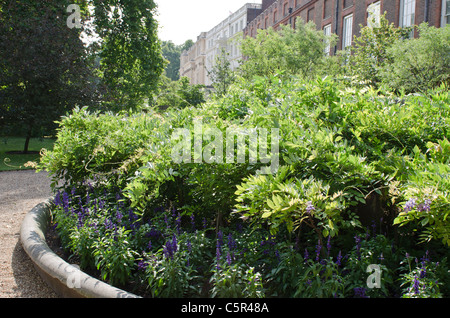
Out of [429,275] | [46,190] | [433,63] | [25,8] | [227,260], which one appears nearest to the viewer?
[429,275]

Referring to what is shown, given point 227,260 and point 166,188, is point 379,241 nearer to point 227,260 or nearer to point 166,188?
point 227,260

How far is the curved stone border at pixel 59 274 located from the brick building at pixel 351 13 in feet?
61.8

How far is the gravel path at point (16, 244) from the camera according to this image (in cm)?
350

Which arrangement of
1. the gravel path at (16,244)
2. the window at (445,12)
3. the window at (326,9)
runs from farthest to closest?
the window at (326,9) < the window at (445,12) < the gravel path at (16,244)

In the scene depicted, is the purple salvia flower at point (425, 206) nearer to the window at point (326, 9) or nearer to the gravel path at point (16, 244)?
the gravel path at point (16, 244)

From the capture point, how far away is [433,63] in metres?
13.6

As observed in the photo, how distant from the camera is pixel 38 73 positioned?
46.0 feet

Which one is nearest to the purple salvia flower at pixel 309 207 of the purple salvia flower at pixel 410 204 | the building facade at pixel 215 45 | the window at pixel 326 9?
the purple salvia flower at pixel 410 204

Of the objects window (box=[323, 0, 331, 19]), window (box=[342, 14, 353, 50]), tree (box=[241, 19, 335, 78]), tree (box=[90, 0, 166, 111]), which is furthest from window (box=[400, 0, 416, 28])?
tree (box=[90, 0, 166, 111])

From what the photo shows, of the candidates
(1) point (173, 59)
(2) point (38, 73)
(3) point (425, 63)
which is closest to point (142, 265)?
(2) point (38, 73)

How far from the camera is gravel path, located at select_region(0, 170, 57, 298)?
11.5 feet

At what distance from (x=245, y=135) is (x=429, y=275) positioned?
62.9 inches
